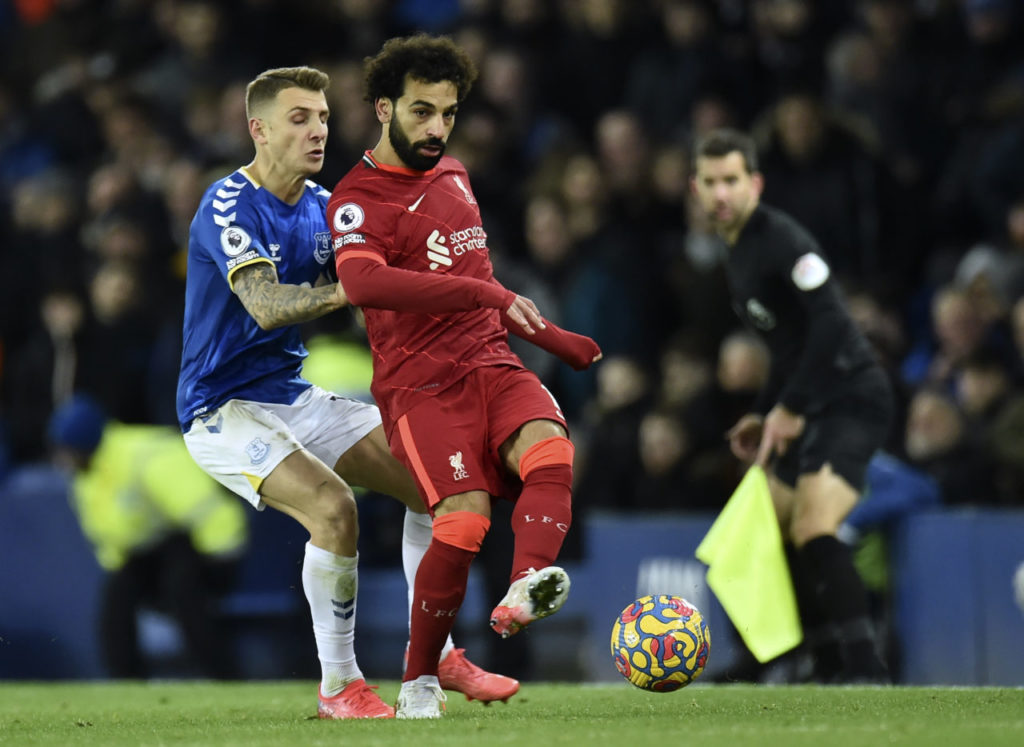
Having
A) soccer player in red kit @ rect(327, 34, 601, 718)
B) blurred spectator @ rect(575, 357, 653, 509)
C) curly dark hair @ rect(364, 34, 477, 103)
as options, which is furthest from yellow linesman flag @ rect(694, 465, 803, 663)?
blurred spectator @ rect(575, 357, 653, 509)

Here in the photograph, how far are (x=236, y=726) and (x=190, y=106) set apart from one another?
786 centimetres

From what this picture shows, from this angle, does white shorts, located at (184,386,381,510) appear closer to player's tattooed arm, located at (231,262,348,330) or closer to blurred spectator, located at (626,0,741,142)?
player's tattooed arm, located at (231,262,348,330)

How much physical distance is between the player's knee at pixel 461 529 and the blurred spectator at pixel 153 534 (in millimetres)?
4667

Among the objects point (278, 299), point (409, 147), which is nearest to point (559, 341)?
point (409, 147)

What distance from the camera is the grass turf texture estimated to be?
4777 millimetres

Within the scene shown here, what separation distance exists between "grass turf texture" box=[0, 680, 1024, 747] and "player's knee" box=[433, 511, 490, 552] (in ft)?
1.89

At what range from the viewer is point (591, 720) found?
5.51 meters

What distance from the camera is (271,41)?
42.3ft

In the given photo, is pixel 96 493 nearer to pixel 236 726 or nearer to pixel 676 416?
pixel 676 416

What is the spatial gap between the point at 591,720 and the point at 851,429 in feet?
7.20

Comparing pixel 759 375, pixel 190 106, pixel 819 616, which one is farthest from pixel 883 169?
pixel 190 106

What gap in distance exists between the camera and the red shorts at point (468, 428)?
5602 mm

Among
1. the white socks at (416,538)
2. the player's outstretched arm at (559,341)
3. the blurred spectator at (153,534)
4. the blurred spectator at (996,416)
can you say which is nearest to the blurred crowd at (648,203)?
the blurred spectator at (996,416)

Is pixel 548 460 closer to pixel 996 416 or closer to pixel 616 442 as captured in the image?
pixel 996 416
